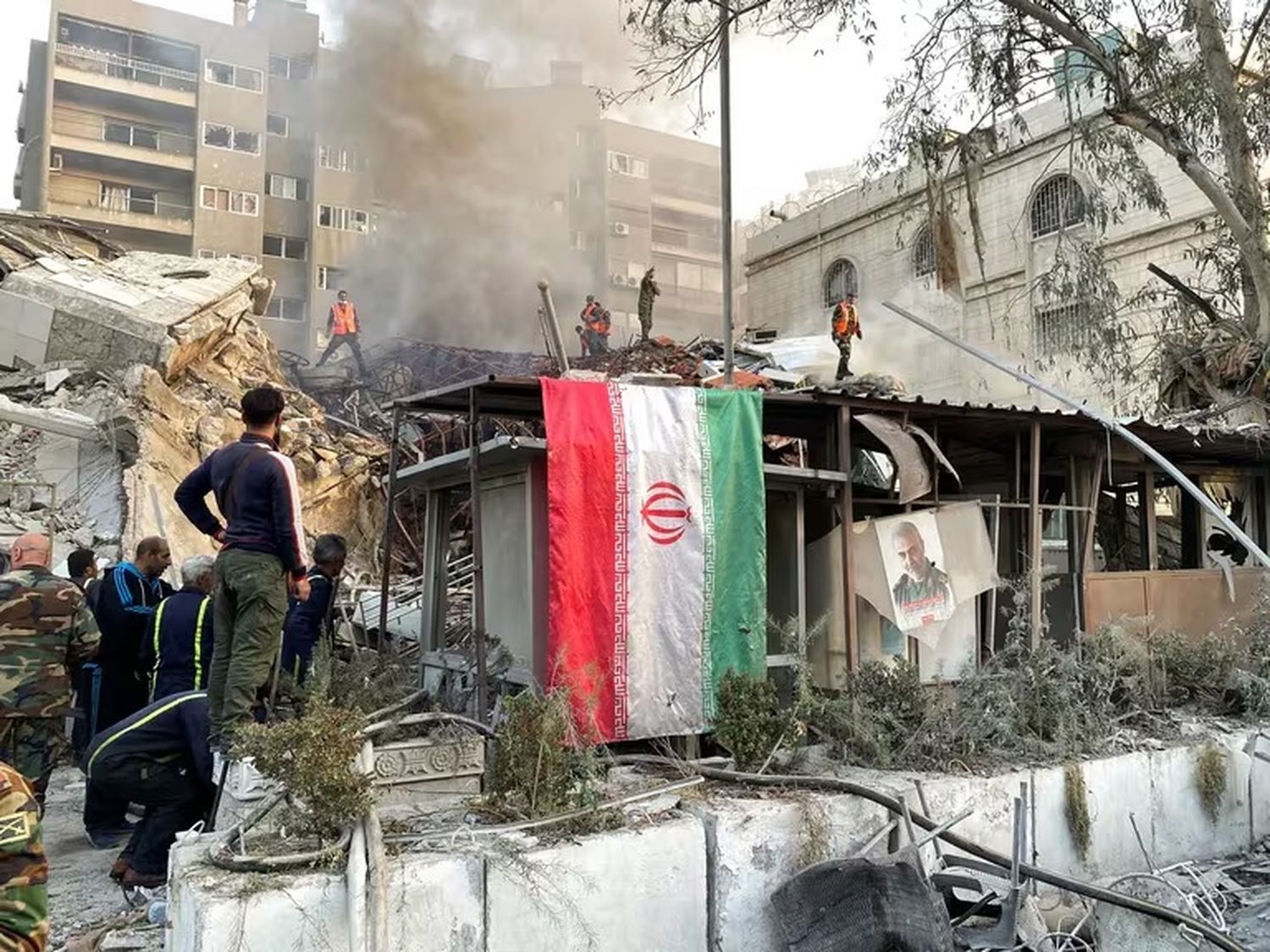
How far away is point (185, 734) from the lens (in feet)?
15.0

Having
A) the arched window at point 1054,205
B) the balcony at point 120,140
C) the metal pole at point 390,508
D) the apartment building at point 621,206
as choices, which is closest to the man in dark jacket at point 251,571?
the metal pole at point 390,508

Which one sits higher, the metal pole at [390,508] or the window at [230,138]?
the window at [230,138]

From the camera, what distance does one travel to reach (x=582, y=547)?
5.09 m

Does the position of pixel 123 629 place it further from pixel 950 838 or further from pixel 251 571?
pixel 950 838

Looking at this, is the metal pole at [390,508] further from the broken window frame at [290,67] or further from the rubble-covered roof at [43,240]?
the broken window frame at [290,67]

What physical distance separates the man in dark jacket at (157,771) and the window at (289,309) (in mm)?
33752

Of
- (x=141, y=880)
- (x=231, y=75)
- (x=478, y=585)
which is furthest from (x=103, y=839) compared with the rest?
(x=231, y=75)

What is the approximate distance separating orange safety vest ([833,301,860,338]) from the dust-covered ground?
13.2 m

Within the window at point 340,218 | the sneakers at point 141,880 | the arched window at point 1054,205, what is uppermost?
the window at point 340,218

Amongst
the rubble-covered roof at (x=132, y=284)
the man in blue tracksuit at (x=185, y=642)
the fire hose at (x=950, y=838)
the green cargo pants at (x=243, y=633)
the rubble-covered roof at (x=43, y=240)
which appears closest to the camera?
the fire hose at (x=950, y=838)

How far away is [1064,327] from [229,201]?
32.1 m

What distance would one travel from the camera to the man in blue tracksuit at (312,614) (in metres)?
5.76

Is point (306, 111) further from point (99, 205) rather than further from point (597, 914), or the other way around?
point (597, 914)

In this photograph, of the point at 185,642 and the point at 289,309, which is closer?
the point at 185,642
